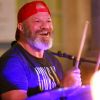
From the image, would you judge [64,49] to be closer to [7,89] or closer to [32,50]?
[32,50]

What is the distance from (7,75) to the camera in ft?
8.07

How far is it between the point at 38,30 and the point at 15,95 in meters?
0.53

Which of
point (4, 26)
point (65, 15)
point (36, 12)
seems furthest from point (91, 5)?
point (36, 12)

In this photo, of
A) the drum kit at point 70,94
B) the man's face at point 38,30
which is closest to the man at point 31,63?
the man's face at point 38,30

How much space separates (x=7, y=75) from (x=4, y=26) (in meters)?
1.80

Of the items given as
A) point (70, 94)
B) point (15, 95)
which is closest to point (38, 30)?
point (15, 95)

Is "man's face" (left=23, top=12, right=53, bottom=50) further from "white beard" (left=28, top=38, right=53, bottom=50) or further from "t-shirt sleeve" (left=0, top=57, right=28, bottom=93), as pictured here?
"t-shirt sleeve" (left=0, top=57, right=28, bottom=93)

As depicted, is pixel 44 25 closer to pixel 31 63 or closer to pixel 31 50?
pixel 31 50

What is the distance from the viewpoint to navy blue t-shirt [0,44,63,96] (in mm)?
2457

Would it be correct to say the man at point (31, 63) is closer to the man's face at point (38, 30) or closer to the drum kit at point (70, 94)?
the man's face at point (38, 30)

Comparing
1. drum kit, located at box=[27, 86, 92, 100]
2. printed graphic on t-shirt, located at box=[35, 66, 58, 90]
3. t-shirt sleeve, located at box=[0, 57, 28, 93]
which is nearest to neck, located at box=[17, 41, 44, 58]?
printed graphic on t-shirt, located at box=[35, 66, 58, 90]

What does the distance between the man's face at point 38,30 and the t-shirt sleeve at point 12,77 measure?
0.30 metres

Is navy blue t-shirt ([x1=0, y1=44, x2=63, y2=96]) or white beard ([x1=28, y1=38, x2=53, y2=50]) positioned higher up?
white beard ([x1=28, y1=38, x2=53, y2=50])

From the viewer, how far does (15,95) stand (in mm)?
2402
